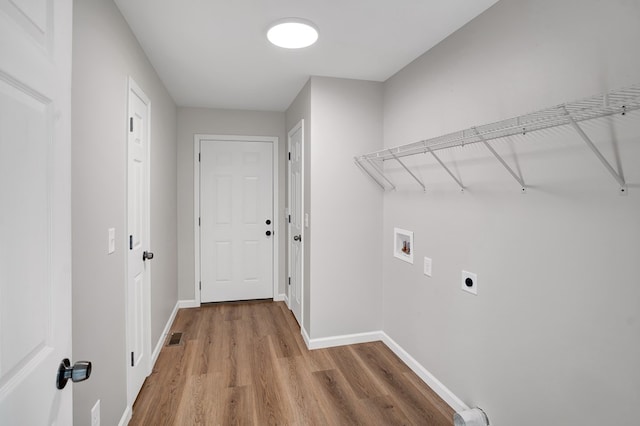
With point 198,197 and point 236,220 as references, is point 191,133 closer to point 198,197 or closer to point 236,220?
point 198,197

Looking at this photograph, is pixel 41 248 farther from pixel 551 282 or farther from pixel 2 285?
pixel 551 282

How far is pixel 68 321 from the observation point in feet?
2.99

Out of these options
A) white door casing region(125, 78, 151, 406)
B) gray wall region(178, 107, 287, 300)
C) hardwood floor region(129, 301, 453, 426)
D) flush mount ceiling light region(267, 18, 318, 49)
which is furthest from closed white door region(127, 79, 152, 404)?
gray wall region(178, 107, 287, 300)

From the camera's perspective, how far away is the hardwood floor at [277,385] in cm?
209

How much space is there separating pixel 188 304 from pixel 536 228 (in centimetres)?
376

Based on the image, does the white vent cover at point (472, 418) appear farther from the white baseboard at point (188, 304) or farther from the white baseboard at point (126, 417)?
the white baseboard at point (188, 304)

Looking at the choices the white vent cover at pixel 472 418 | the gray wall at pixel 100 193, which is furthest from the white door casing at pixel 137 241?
the white vent cover at pixel 472 418

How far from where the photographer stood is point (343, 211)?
3.01m

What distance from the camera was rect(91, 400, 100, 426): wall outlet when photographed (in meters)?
1.51

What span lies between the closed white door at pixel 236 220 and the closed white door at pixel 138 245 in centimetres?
159

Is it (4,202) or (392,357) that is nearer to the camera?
(4,202)

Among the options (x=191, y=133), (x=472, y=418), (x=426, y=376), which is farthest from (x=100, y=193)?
(x=191, y=133)

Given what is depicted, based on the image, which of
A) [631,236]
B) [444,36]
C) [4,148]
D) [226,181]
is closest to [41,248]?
[4,148]

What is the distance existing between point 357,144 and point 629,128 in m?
1.99
